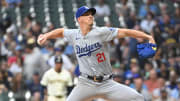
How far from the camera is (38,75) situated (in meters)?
12.1

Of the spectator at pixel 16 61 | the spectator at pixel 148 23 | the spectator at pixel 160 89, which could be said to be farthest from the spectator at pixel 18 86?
the spectator at pixel 148 23

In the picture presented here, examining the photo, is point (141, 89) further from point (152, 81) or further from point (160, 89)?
point (152, 81)

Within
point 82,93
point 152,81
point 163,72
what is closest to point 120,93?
point 82,93

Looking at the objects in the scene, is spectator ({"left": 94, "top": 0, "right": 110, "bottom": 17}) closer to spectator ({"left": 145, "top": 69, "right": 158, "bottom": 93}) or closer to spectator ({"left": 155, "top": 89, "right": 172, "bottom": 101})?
spectator ({"left": 145, "top": 69, "right": 158, "bottom": 93})

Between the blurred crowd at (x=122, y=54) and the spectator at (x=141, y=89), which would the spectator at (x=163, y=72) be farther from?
the spectator at (x=141, y=89)

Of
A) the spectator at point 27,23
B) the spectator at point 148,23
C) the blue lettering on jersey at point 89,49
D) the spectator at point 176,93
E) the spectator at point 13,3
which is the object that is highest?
the spectator at point 13,3

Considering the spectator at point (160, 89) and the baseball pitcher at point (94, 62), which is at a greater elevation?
the baseball pitcher at point (94, 62)

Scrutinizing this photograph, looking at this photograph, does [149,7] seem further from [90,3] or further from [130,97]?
[130,97]

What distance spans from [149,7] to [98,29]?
8.48m

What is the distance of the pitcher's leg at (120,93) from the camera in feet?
21.7

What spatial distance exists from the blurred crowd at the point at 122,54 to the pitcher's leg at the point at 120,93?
104 inches

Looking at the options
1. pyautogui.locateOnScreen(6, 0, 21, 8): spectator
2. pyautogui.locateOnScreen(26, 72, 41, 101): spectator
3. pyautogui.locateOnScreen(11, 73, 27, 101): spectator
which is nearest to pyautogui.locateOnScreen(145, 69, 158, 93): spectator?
pyautogui.locateOnScreen(26, 72, 41, 101): spectator

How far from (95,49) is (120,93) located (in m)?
0.71

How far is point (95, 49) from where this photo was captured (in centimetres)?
664
